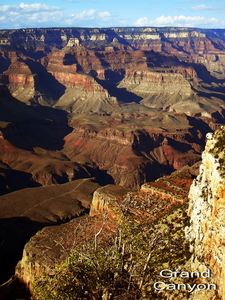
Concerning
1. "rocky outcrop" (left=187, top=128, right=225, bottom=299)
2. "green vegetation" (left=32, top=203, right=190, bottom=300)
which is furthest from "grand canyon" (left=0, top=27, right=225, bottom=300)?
"green vegetation" (left=32, top=203, right=190, bottom=300)

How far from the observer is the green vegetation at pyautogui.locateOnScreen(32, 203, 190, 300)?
22638 millimetres

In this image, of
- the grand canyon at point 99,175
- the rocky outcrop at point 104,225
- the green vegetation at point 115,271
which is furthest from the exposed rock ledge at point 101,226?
the green vegetation at point 115,271

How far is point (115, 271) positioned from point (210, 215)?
6.37 metres

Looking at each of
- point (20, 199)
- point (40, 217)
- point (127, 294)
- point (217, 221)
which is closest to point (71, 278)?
point (127, 294)

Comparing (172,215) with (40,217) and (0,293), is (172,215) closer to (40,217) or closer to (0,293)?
(0,293)

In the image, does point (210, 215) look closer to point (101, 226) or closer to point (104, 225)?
point (104, 225)

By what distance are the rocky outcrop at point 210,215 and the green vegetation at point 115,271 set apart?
1.69 m

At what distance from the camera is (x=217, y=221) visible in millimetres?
21891

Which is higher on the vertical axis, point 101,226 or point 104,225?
point 104,225

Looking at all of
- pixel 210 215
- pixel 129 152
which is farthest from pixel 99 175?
pixel 210 215

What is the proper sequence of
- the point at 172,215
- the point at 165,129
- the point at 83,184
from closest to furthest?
the point at 172,215 < the point at 83,184 < the point at 165,129

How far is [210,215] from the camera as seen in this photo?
23.2 metres

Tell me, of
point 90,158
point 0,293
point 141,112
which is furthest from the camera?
point 141,112

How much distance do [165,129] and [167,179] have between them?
306 ft
